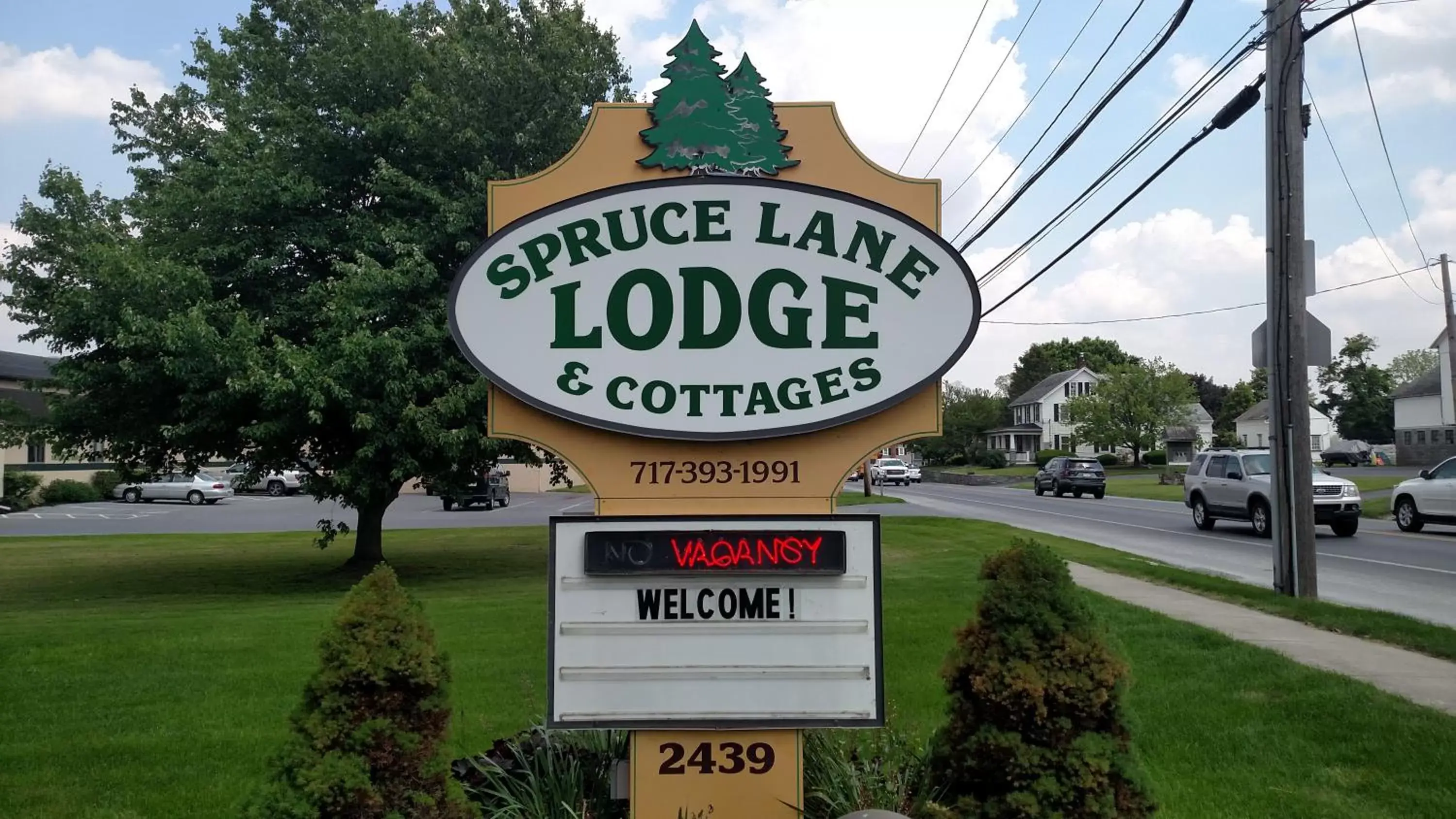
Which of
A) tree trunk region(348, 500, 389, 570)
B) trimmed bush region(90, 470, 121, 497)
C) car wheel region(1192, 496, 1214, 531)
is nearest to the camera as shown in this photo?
tree trunk region(348, 500, 389, 570)

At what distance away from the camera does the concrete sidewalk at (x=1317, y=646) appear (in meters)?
7.18

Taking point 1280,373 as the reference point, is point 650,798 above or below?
below

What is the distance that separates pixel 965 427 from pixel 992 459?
288 inches

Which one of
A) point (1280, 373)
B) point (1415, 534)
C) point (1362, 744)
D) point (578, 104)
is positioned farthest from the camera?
point (1415, 534)

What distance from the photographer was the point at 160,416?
16.3m

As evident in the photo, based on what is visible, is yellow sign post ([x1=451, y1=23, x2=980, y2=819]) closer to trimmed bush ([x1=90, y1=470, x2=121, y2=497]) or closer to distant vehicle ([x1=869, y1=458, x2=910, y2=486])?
trimmed bush ([x1=90, y1=470, x2=121, y2=497])

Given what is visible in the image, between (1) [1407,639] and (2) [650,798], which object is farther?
(1) [1407,639]

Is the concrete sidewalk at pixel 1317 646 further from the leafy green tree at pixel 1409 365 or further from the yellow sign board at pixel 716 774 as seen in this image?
the leafy green tree at pixel 1409 365

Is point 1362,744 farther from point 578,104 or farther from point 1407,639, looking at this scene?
point 578,104

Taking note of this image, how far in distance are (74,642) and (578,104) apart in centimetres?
1031

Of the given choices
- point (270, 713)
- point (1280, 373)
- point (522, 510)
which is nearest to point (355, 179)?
point (270, 713)

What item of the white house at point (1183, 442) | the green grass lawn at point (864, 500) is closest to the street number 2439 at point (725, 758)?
the green grass lawn at point (864, 500)

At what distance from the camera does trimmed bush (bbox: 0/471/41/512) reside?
40.9 m

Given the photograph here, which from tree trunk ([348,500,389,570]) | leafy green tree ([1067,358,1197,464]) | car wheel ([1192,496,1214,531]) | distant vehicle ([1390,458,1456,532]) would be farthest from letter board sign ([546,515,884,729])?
leafy green tree ([1067,358,1197,464])
